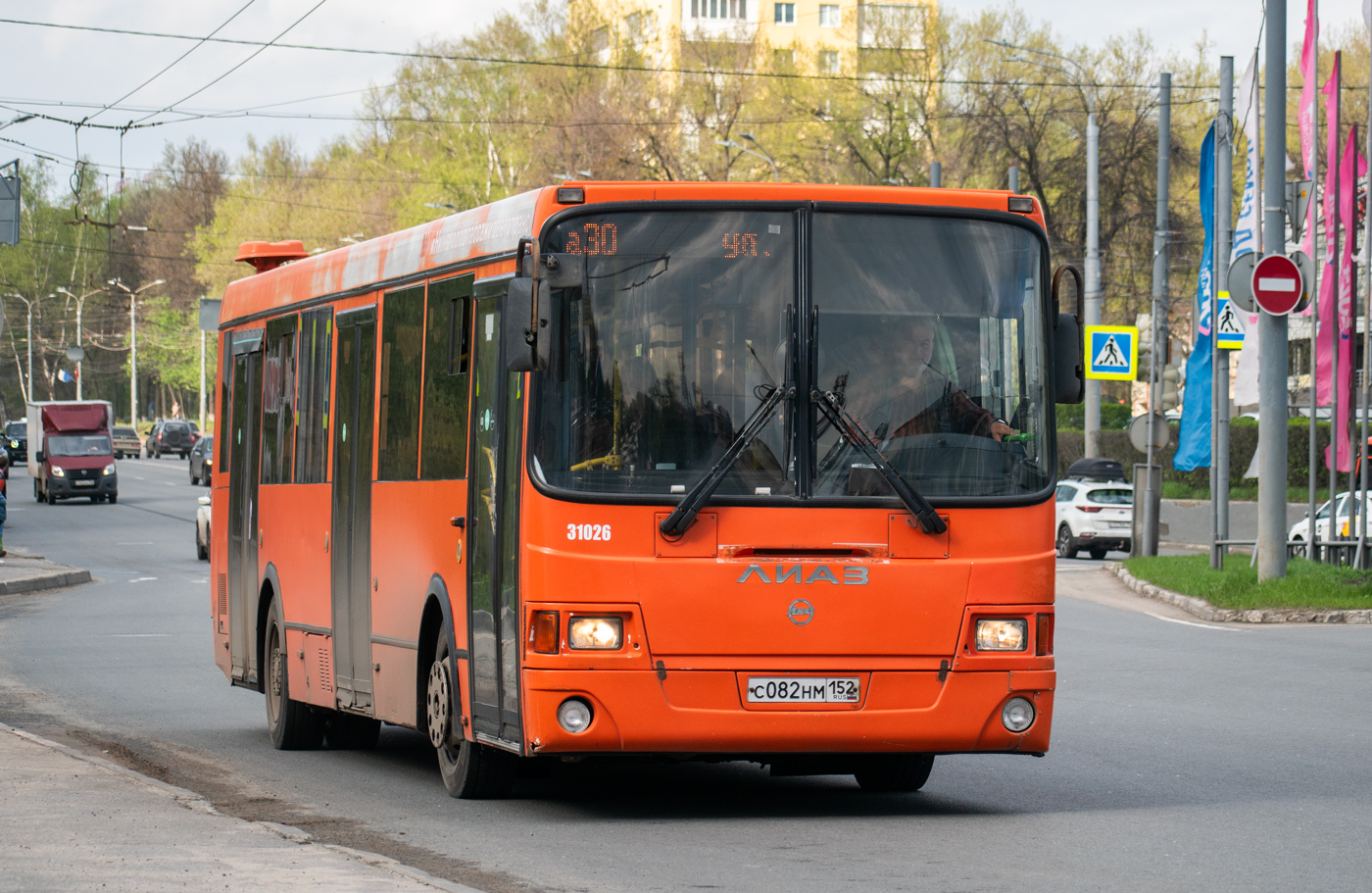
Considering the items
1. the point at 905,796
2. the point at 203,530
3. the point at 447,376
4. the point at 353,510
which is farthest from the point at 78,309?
the point at 905,796

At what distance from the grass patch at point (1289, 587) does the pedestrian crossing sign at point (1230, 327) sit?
278 cm

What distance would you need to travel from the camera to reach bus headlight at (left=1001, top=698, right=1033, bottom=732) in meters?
8.69

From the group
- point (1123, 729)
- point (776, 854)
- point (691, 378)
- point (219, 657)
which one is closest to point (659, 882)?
point (776, 854)

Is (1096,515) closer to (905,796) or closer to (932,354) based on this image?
(905,796)

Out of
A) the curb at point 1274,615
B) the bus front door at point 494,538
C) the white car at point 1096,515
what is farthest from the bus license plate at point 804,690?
the white car at point 1096,515

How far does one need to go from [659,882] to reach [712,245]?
272cm

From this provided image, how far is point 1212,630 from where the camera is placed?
20.6 m

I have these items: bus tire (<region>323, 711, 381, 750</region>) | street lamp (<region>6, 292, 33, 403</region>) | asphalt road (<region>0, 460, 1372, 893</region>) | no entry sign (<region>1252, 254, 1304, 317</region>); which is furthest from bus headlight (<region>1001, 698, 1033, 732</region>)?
street lamp (<region>6, 292, 33, 403</region>)

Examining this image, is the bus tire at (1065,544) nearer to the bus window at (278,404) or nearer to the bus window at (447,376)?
the bus window at (278,404)

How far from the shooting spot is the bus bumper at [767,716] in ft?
27.6

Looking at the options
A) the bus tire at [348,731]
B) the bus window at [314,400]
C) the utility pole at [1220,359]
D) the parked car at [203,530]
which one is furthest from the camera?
the parked car at [203,530]

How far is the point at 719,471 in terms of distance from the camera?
8484 millimetres

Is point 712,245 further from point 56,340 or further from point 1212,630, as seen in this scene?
point 56,340

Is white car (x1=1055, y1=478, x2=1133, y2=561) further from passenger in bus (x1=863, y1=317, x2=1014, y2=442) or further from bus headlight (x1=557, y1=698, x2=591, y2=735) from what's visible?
bus headlight (x1=557, y1=698, x2=591, y2=735)
